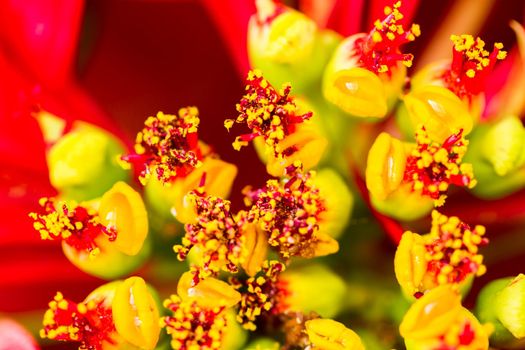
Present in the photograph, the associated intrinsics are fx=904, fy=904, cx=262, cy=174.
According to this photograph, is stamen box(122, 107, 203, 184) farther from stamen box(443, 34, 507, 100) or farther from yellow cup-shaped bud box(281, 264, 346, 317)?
stamen box(443, 34, 507, 100)

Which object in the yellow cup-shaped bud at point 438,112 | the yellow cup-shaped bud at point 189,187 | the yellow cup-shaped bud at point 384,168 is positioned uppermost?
the yellow cup-shaped bud at point 438,112

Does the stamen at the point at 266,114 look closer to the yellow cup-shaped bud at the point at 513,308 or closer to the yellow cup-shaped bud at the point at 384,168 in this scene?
the yellow cup-shaped bud at the point at 384,168

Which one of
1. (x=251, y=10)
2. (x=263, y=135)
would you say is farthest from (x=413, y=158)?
(x=251, y=10)

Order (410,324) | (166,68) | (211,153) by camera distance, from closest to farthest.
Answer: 1. (410,324)
2. (211,153)
3. (166,68)

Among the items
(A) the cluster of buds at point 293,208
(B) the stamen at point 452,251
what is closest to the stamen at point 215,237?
(A) the cluster of buds at point 293,208

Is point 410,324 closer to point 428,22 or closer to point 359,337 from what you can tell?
point 359,337
